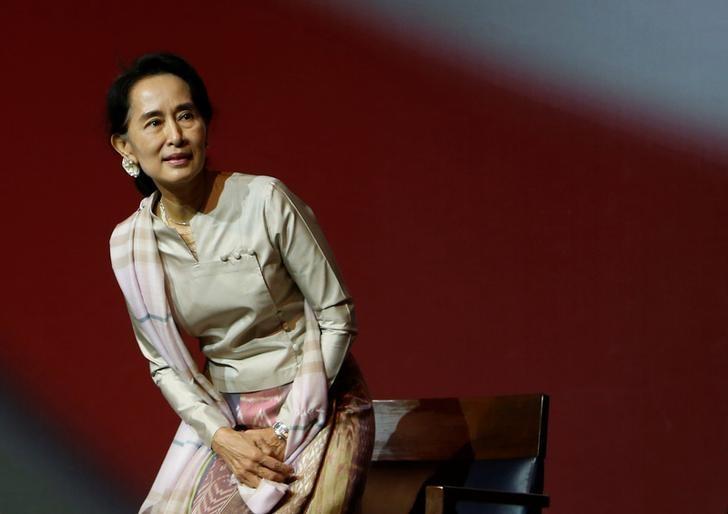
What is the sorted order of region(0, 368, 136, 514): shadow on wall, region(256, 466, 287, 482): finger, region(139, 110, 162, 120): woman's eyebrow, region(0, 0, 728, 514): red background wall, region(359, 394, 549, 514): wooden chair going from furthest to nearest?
region(0, 368, 136, 514): shadow on wall
region(0, 0, 728, 514): red background wall
region(359, 394, 549, 514): wooden chair
region(139, 110, 162, 120): woman's eyebrow
region(256, 466, 287, 482): finger

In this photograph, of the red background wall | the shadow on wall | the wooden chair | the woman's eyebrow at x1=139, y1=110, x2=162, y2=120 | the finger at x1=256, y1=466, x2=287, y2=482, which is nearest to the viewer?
the finger at x1=256, y1=466, x2=287, y2=482

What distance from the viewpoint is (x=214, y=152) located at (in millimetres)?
3248

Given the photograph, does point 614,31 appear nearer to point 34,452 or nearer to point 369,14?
point 369,14

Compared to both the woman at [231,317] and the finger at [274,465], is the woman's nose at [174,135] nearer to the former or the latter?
the woman at [231,317]

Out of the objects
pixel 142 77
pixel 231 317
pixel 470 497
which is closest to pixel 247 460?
pixel 231 317

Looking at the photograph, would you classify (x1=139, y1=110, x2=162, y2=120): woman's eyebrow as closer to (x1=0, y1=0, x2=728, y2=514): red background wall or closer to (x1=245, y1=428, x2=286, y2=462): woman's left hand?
(x1=245, y1=428, x2=286, y2=462): woman's left hand

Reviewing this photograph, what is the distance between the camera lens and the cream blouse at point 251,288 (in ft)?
6.74

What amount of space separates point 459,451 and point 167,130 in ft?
3.03

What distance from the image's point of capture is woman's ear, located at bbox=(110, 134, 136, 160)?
7.08 feet

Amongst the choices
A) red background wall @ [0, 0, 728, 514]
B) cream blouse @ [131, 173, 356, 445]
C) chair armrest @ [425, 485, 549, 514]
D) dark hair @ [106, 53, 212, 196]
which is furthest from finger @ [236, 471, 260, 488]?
red background wall @ [0, 0, 728, 514]

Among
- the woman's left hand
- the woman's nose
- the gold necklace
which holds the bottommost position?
the woman's left hand

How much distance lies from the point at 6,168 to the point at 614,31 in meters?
1.70

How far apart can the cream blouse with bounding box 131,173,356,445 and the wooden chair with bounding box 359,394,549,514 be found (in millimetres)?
428

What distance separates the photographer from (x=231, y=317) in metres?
2.10
